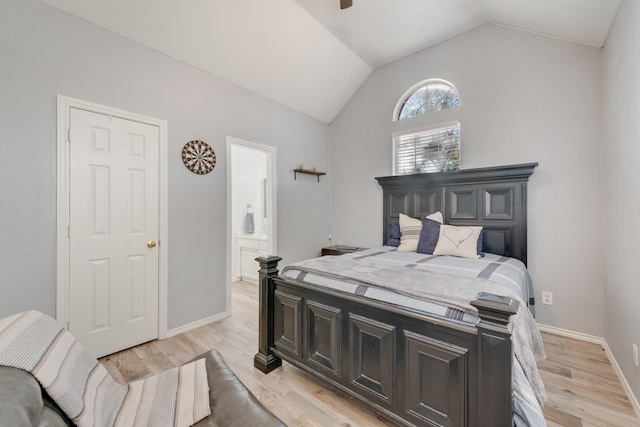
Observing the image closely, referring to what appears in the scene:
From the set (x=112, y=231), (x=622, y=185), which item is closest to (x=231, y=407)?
(x=112, y=231)

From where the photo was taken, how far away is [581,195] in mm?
2553

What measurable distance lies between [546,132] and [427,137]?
123 cm

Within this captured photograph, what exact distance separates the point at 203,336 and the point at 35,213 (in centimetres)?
171

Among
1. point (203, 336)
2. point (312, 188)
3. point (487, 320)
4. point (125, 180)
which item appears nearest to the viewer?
point (487, 320)

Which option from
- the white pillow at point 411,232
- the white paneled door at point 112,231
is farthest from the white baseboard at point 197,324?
the white pillow at point 411,232

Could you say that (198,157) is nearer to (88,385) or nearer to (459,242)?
(88,385)

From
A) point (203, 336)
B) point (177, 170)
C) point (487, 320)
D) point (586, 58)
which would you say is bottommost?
point (203, 336)

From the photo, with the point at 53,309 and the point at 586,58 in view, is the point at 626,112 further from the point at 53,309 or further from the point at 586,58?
the point at 53,309

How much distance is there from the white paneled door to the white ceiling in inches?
35.5

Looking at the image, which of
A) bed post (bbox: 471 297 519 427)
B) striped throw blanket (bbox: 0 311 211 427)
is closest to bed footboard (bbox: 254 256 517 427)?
bed post (bbox: 471 297 519 427)

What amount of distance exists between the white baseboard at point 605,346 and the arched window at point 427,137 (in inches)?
77.7

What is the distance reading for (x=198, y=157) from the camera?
2.91m

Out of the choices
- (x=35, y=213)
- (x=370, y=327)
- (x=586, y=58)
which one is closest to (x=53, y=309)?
(x=35, y=213)

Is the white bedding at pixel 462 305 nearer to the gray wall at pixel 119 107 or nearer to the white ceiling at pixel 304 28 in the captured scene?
the gray wall at pixel 119 107
